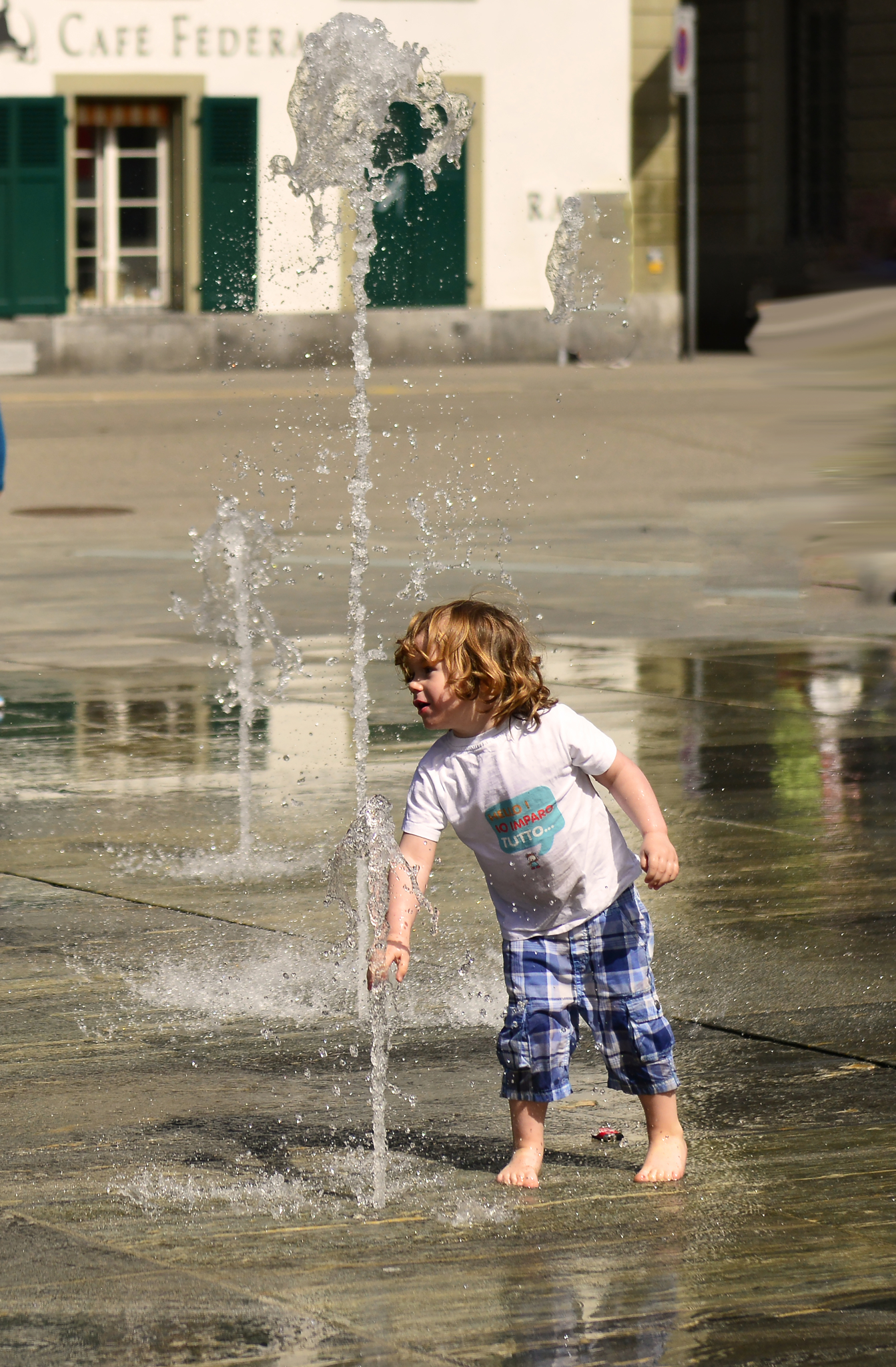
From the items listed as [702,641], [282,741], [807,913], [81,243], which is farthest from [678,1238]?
[81,243]

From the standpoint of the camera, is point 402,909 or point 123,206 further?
point 123,206

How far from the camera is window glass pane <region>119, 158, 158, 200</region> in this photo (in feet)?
96.2

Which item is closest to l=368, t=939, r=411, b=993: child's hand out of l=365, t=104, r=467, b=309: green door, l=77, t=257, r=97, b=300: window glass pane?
l=77, t=257, r=97, b=300: window glass pane

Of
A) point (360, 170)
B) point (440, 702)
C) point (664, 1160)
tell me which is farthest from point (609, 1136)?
point (360, 170)

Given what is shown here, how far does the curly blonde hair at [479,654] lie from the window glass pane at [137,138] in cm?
2625

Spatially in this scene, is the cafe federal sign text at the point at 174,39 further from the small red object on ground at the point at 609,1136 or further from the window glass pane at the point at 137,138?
the small red object on ground at the point at 609,1136

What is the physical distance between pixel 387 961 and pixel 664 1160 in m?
0.63

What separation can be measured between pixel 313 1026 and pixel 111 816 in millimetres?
2254

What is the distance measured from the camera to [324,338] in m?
30.6

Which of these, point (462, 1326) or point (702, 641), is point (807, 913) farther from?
point (702, 641)

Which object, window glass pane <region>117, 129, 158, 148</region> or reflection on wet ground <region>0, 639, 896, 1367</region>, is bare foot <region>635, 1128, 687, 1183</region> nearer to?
reflection on wet ground <region>0, 639, 896, 1367</region>

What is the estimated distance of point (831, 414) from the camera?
7328 mm

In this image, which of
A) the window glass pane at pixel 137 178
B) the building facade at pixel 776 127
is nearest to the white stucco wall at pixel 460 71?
the window glass pane at pixel 137 178

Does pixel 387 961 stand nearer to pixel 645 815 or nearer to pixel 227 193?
pixel 645 815
